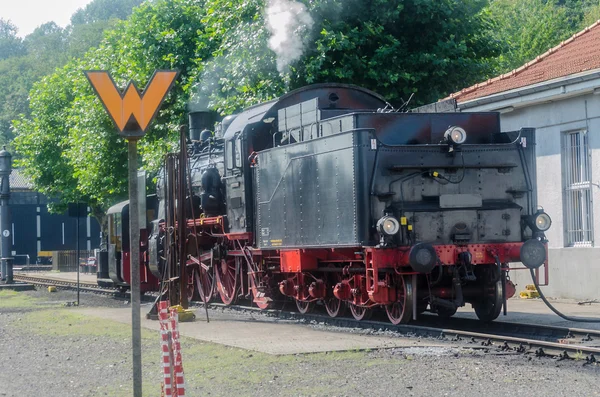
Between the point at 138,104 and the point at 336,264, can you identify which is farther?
the point at 336,264

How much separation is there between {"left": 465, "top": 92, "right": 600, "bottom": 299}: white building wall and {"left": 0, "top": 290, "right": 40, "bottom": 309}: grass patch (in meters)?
11.7

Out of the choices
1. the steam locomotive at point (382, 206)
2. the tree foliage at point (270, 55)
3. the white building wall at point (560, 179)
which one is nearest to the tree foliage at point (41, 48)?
the tree foliage at point (270, 55)

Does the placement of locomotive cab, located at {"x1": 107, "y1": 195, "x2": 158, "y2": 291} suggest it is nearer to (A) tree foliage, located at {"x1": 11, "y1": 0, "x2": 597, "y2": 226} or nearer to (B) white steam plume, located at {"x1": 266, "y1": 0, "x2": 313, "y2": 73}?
(A) tree foliage, located at {"x1": 11, "y1": 0, "x2": 597, "y2": 226}

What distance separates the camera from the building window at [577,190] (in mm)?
18438

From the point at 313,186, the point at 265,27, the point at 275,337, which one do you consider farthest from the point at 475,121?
the point at 265,27

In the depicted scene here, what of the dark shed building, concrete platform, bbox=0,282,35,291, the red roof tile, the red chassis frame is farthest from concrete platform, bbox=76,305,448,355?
the dark shed building

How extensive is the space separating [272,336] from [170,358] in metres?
5.95

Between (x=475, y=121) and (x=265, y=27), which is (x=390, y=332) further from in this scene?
(x=265, y=27)

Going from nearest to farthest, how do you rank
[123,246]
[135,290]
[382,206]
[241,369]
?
1. [135,290]
2. [241,369]
3. [382,206]
4. [123,246]

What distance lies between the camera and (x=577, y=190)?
738 inches

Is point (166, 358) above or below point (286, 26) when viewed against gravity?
below

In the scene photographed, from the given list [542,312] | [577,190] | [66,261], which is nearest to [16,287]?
[577,190]

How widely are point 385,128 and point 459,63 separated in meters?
A: 13.2

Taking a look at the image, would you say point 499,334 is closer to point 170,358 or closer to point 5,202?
point 170,358
